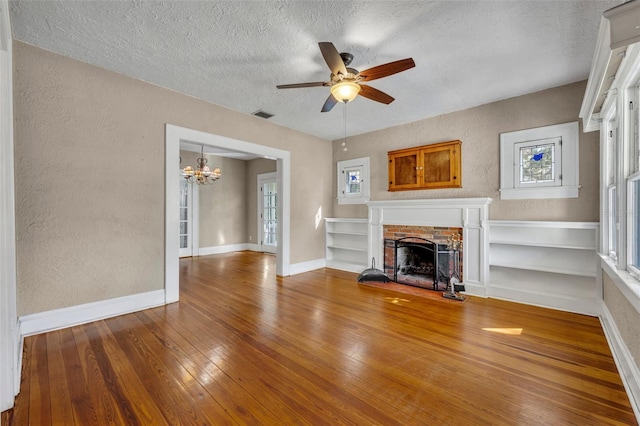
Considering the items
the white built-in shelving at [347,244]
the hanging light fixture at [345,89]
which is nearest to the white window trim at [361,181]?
the white built-in shelving at [347,244]

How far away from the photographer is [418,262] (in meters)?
4.71

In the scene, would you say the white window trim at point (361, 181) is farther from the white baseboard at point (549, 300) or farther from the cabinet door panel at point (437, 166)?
the white baseboard at point (549, 300)

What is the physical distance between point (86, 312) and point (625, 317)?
474cm

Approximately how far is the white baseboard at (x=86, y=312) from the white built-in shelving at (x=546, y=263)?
4400mm

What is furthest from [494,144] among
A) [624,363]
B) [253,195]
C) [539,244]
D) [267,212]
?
[253,195]

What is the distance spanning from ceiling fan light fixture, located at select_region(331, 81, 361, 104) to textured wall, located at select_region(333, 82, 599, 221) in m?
2.36

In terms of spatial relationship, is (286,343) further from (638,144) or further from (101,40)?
(101,40)

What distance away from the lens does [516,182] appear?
3.59 meters

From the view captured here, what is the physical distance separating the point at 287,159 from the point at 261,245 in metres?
3.71

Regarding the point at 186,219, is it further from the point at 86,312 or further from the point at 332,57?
the point at 332,57

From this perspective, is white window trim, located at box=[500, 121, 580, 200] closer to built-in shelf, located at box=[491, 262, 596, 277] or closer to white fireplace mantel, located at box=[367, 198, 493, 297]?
white fireplace mantel, located at box=[367, 198, 493, 297]

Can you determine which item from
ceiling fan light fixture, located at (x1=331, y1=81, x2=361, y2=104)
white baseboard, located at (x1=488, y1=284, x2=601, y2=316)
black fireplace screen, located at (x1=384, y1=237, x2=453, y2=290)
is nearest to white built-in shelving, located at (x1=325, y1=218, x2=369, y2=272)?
black fireplace screen, located at (x1=384, y1=237, x2=453, y2=290)

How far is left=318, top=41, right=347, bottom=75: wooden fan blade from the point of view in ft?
6.53

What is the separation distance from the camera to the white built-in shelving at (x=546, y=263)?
3.12 m
